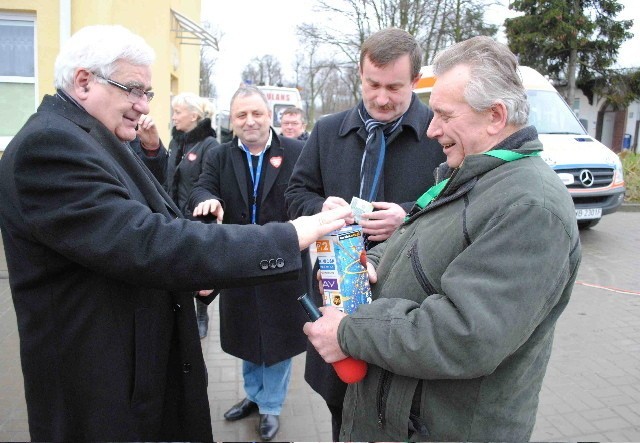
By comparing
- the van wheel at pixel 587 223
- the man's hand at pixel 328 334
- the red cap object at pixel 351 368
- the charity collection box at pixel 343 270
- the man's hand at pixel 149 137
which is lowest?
the van wheel at pixel 587 223

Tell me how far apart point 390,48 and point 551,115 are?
7793 mm

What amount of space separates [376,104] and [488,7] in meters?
22.6

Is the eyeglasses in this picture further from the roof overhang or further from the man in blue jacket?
the roof overhang

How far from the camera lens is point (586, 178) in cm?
830

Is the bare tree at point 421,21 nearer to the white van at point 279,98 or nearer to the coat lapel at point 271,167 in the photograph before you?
the white van at point 279,98

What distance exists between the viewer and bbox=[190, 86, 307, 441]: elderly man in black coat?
3.27m

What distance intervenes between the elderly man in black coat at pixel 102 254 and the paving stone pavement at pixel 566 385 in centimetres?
153

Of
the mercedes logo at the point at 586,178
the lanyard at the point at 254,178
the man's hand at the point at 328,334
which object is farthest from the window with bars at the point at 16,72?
the mercedes logo at the point at 586,178

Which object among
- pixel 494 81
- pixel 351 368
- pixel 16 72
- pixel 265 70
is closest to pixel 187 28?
pixel 16 72

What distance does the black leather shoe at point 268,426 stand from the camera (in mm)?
3199

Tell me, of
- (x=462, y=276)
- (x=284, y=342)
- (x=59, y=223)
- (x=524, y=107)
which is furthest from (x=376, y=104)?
(x=284, y=342)

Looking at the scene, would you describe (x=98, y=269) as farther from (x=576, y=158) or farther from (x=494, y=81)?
(x=576, y=158)

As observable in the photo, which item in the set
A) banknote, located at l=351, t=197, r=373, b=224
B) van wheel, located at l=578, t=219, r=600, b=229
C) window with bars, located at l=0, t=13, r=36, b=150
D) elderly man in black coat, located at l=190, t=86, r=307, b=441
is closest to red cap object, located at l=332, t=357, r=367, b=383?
banknote, located at l=351, t=197, r=373, b=224

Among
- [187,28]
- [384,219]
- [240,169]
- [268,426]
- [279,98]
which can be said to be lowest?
[268,426]
